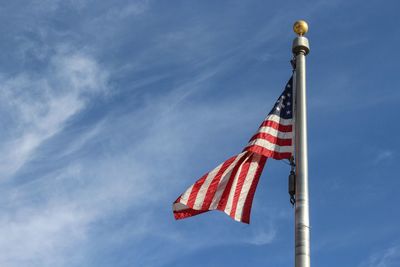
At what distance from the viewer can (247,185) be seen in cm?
1692

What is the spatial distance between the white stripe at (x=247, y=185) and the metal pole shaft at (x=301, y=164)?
1.48m

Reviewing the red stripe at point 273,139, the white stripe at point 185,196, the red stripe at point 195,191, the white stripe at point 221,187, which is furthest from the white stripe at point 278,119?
the white stripe at point 185,196

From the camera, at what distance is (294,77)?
1747 centimetres

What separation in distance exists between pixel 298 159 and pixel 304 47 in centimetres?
294

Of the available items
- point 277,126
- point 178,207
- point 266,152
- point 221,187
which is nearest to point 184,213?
point 178,207

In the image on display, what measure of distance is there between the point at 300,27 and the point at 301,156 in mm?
3341

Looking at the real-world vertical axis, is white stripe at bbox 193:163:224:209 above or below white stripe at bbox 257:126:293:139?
below

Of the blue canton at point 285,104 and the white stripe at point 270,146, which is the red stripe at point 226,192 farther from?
the blue canton at point 285,104

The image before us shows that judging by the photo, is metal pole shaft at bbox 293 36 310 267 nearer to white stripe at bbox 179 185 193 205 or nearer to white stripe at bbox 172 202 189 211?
white stripe at bbox 179 185 193 205

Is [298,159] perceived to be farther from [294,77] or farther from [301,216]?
[294,77]

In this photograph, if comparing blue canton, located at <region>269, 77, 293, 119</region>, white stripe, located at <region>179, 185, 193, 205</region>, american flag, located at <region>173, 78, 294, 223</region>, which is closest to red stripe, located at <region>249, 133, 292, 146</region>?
american flag, located at <region>173, 78, 294, 223</region>

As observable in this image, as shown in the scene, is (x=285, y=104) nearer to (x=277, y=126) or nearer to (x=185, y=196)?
(x=277, y=126)

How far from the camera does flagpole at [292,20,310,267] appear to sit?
47.7 feet

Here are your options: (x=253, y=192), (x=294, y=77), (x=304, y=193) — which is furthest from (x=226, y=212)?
(x=294, y=77)
